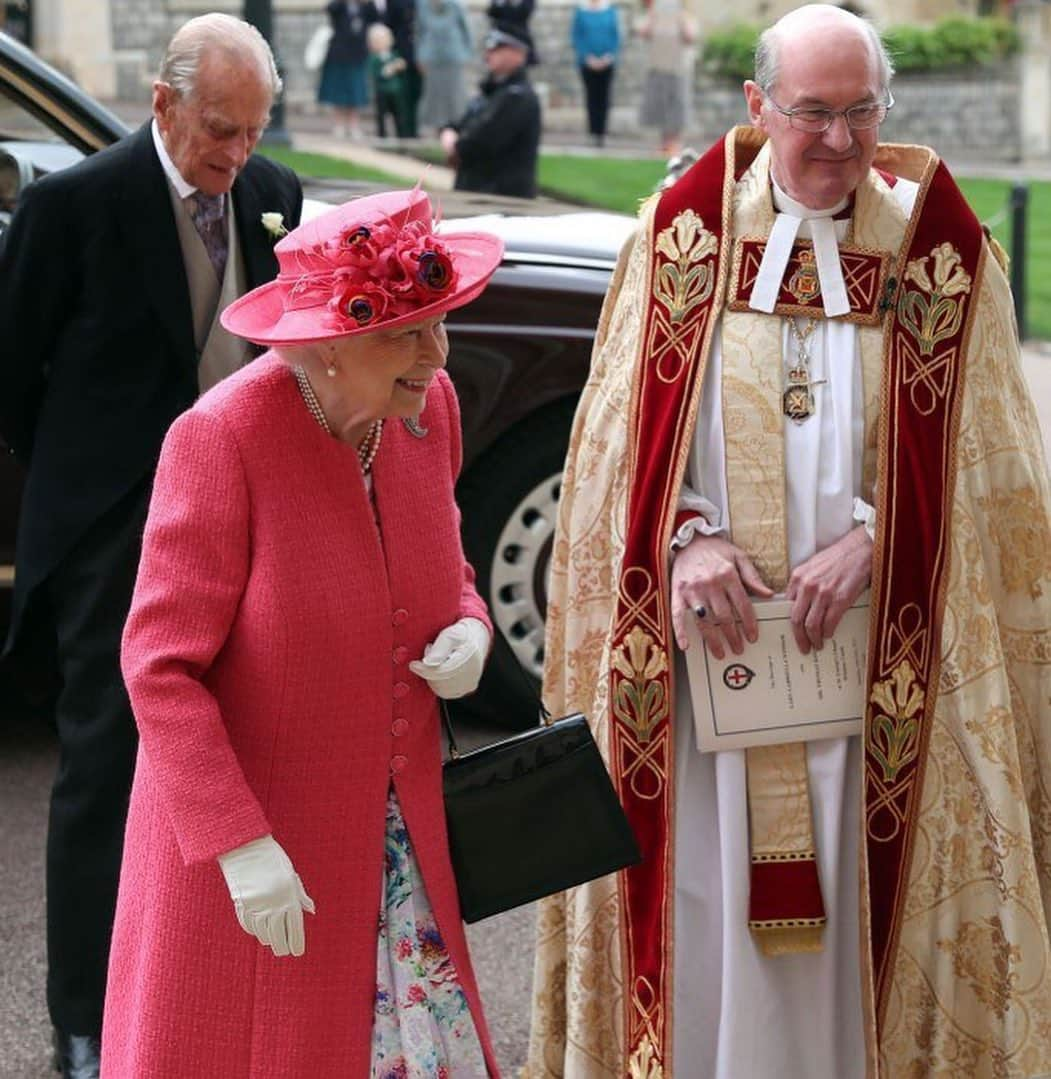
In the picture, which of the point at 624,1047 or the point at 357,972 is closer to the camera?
the point at 357,972

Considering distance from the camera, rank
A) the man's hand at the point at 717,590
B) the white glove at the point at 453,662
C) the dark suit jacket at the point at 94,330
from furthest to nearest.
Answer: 1. the dark suit jacket at the point at 94,330
2. the man's hand at the point at 717,590
3. the white glove at the point at 453,662

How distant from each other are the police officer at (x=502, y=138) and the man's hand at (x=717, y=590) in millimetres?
7822

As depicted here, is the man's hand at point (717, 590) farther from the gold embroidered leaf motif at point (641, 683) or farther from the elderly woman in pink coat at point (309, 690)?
the elderly woman in pink coat at point (309, 690)

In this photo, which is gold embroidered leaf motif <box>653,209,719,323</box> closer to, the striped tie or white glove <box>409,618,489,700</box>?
white glove <box>409,618,489,700</box>

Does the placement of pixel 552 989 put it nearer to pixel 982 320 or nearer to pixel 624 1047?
pixel 624 1047

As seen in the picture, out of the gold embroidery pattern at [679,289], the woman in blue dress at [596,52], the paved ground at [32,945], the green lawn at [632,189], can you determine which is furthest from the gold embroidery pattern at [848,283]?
the woman in blue dress at [596,52]

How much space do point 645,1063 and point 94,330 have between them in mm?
1611

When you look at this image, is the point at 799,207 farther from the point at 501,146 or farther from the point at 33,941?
the point at 501,146

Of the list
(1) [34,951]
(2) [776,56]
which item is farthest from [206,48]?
(1) [34,951]

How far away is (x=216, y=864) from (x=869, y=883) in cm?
116

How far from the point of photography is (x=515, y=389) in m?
5.84

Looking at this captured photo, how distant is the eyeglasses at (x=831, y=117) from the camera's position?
10.8 feet

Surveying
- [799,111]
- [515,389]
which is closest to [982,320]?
[799,111]

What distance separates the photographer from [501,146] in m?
11.2
